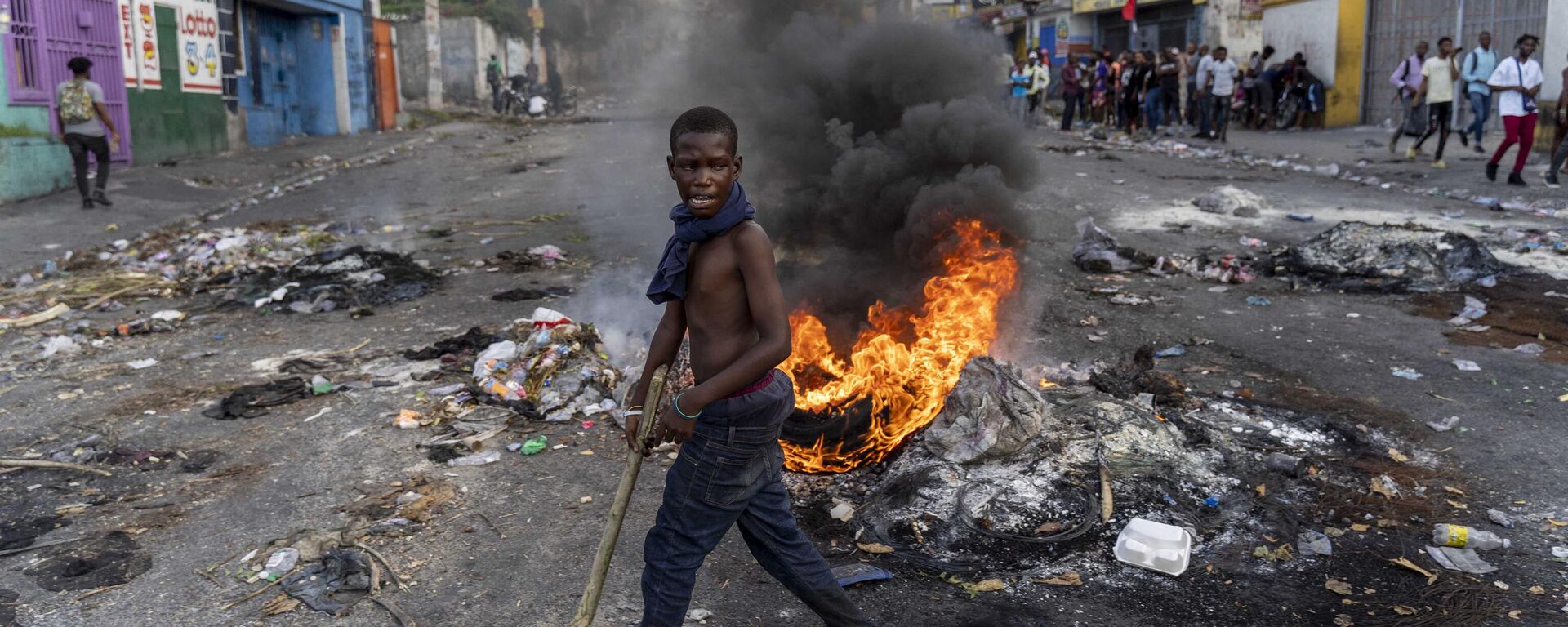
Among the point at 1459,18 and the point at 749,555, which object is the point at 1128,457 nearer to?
the point at 749,555

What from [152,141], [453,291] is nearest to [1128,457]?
[453,291]

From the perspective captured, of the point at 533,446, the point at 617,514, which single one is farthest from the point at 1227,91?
the point at 617,514

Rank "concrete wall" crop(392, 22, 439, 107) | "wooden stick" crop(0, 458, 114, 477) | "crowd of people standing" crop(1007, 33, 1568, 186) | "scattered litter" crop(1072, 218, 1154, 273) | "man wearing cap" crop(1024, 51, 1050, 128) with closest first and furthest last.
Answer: "wooden stick" crop(0, 458, 114, 477)
"scattered litter" crop(1072, 218, 1154, 273)
"crowd of people standing" crop(1007, 33, 1568, 186)
"man wearing cap" crop(1024, 51, 1050, 128)
"concrete wall" crop(392, 22, 439, 107)

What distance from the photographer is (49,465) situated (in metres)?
4.18

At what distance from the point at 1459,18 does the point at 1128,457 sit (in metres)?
17.4

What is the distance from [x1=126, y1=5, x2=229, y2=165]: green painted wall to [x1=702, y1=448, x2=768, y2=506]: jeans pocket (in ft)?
48.2

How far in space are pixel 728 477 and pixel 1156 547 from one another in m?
1.60

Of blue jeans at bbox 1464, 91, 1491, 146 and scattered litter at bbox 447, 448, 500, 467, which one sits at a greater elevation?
blue jeans at bbox 1464, 91, 1491, 146

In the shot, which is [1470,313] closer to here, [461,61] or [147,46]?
[147,46]

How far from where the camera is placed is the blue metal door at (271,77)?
19.0 m

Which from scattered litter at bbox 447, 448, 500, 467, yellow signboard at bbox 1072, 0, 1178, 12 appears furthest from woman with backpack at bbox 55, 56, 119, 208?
yellow signboard at bbox 1072, 0, 1178, 12

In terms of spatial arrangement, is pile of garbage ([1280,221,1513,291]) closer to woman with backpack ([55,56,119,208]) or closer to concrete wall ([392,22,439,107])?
woman with backpack ([55,56,119,208])

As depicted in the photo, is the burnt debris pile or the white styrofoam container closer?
the white styrofoam container

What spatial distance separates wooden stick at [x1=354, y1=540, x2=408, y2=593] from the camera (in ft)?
10.5
